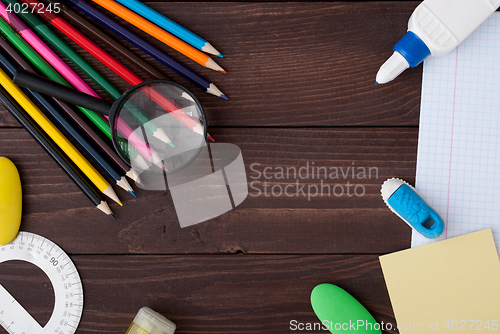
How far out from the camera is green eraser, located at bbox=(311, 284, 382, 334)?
0.53m

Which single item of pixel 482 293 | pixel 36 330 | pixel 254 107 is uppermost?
pixel 254 107

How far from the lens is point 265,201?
555mm

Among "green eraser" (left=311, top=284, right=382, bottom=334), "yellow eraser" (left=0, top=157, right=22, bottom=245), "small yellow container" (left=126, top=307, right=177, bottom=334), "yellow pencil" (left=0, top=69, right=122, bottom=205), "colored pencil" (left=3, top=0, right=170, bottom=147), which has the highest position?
"colored pencil" (left=3, top=0, right=170, bottom=147)

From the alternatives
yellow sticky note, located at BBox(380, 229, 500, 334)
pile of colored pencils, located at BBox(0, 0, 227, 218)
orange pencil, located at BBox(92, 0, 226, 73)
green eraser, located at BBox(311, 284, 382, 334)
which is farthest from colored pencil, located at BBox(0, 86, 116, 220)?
yellow sticky note, located at BBox(380, 229, 500, 334)

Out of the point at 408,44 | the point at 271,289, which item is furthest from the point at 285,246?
the point at 408,44

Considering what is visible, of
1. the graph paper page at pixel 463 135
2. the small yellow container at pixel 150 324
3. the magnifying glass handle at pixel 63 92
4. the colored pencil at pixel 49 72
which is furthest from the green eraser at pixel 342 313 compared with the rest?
the magnifying glass handle at pixel 63 92

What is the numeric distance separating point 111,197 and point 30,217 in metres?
0.16

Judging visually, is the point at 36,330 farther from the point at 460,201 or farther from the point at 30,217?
the point at 460,201

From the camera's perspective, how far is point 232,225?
1.82 feet

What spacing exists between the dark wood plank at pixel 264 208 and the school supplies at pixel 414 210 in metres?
0.03

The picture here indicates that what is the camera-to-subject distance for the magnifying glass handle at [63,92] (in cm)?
48

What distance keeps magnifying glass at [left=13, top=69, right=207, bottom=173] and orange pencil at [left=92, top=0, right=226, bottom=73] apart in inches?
2.3

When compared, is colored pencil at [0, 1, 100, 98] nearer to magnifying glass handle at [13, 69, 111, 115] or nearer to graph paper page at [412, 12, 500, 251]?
magnifying glass handle at [13, 69, 111, 115]

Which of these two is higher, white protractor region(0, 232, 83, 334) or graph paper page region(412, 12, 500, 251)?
graph paper page region(412, 12, 500, 251)
